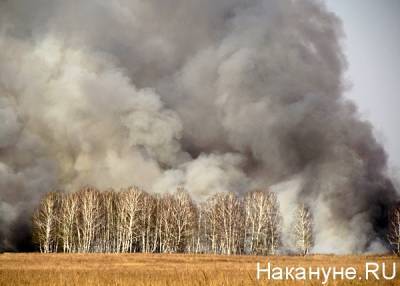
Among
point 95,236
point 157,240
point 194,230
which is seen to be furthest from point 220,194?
point 95,236

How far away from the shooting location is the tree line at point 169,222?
70938 mm

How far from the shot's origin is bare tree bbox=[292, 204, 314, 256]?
7150 cm

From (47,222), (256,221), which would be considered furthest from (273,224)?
(47,222)

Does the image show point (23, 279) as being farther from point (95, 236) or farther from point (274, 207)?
point (274, 207)

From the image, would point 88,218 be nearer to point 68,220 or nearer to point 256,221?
point 68,220

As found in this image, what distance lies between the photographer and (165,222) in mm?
71438

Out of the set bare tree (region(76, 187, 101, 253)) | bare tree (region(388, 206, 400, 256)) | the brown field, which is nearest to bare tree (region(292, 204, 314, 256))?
bare tree (region(388, 206, 400, 256))

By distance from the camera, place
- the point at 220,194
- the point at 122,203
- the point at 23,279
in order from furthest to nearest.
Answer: the point at 220,194 → the point at 122,203 → the point at 23,279

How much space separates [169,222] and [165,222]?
8.87 feet

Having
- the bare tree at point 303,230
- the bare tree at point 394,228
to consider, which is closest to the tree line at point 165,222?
the bare tree at point 303,230

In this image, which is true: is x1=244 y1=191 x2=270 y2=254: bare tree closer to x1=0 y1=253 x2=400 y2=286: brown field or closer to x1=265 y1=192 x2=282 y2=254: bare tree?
x1=265 y1=192 x2=282 y2=254: bare tree

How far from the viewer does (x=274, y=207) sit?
258ft

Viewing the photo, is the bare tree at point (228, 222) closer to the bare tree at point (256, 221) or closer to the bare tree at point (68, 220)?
the bare tree at point (256, 221)

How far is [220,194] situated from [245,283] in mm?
59956
